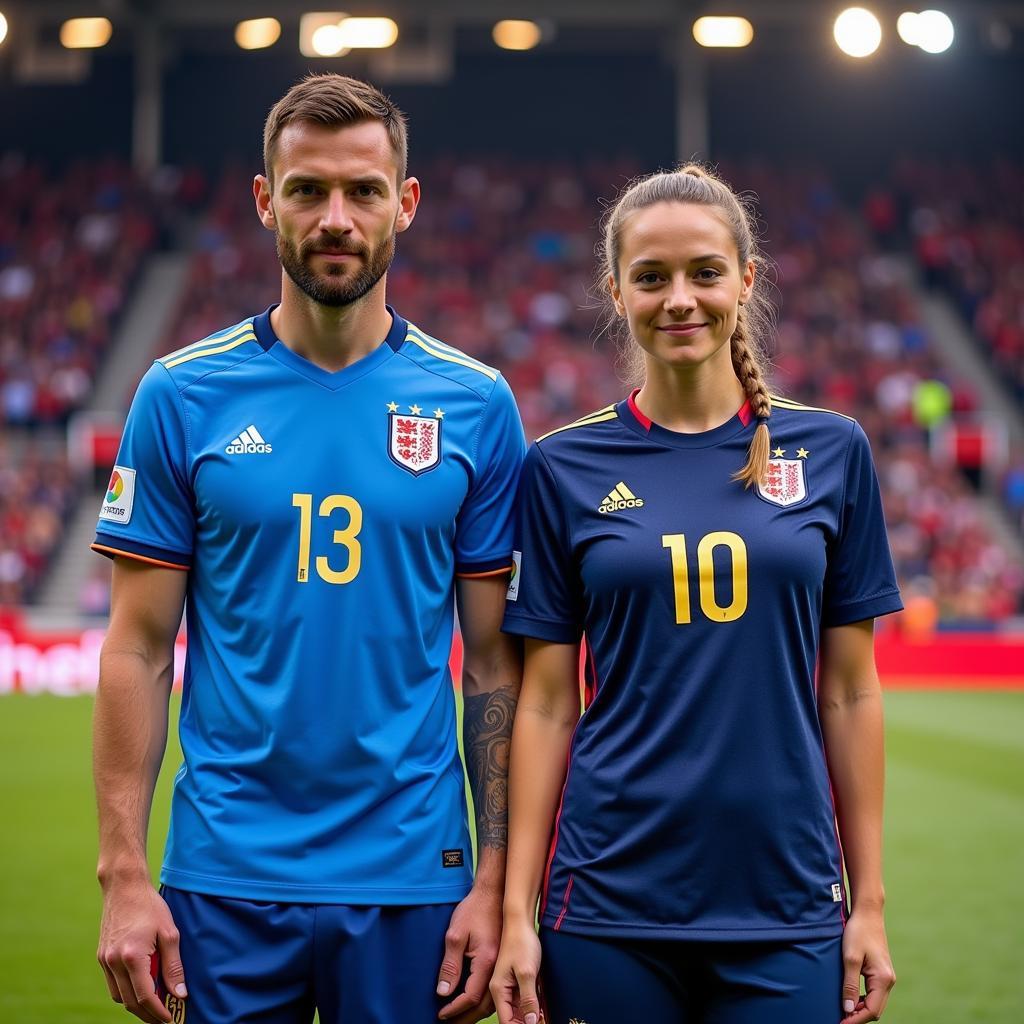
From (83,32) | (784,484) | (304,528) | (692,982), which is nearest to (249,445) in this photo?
(304,528)

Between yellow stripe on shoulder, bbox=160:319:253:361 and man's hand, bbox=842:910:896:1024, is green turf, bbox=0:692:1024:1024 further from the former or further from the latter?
yellow stripe on shoulder, bbox=160:319:253:361

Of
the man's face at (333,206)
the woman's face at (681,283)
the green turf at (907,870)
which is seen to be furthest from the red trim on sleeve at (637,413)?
the green turf at (907,870)

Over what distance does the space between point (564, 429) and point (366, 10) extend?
955 inches

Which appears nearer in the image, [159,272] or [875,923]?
[875,923]

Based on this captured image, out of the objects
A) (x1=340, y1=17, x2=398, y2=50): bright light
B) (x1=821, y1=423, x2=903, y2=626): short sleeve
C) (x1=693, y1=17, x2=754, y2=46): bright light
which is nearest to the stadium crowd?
(x1=693, y1=17, x2=754, y2=46): bright light

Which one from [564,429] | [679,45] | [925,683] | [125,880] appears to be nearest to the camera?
[125,880]

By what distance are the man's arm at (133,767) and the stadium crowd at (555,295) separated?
17.5 meters

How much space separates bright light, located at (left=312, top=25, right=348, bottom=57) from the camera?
25469mm

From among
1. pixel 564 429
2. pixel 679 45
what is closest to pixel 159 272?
pixel 679 45

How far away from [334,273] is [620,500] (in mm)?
695

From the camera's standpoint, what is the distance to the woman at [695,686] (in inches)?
106

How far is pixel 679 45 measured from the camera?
28500 mm

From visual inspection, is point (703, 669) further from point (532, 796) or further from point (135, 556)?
point (135, 556)

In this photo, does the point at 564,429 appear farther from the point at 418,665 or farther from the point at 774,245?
the point at 774,245
